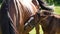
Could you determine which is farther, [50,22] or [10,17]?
[50,22]

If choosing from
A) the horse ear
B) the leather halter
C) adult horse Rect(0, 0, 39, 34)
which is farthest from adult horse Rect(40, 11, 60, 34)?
adult horse Rect(0, 0, 39, 34)

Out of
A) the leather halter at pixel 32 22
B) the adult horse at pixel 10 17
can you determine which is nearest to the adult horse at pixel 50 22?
the leather halter at pixel 32 22

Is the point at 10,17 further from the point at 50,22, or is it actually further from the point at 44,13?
the point at 50,22

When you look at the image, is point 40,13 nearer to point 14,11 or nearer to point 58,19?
point 58,19

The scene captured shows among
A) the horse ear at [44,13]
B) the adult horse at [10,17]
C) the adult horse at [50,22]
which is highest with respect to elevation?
the adult horse at [10,17]

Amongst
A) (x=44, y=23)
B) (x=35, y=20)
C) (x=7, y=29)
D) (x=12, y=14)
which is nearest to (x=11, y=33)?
(x=7, y=29)

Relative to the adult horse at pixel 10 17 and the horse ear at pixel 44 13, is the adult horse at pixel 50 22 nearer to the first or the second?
the horse ear at pixel 44 13

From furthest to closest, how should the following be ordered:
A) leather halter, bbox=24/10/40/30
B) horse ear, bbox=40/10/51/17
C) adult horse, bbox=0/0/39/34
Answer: horse ear, bbox=40/10/51/17, leather halter, bbox=24/10/40/30, adult horse, bbox=0/0/39/34

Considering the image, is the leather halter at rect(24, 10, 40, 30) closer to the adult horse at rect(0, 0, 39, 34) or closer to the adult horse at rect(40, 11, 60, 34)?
the adult horse at rect(40, 11, 60, 34)

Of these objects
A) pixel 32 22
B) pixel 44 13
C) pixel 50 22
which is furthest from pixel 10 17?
pixel 50 22

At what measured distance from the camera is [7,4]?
3330 mm

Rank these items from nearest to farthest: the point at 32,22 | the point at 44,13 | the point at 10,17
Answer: the point at 10,17, the point at 32,22, the point at 44,13

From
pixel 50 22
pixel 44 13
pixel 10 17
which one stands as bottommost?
pixel 50 22

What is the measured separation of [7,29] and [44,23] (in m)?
1.54
